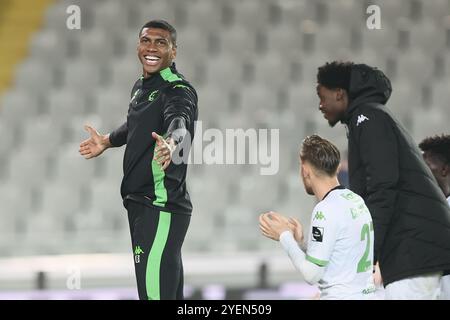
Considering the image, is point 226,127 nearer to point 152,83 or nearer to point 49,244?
point 49,244

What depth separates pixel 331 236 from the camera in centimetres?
243

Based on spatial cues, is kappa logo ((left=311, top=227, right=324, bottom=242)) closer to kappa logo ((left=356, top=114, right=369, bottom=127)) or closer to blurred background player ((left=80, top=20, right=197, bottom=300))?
kappa logo ((left=356, top=114, right=369, bottom=127))

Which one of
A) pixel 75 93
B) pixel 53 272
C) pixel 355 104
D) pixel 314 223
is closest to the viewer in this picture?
pixel 314 223

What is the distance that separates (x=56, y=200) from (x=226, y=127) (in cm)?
123

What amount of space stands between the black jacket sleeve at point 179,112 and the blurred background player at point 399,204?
1.73 ft

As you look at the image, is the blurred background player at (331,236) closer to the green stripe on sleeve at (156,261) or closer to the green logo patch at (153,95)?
the green stripe on sleeve at (156,261)

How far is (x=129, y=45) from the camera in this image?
6.16m

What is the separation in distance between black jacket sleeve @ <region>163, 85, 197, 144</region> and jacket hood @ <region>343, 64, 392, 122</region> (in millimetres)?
515

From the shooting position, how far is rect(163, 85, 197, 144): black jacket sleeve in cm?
267

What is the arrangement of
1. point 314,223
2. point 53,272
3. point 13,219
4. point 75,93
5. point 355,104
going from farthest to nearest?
point 75,93 → point 13,219 → point 53,272 → point 355,104 → point 314,223

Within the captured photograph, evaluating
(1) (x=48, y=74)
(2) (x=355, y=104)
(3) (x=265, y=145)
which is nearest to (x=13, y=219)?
(1) (x=48, y=74)

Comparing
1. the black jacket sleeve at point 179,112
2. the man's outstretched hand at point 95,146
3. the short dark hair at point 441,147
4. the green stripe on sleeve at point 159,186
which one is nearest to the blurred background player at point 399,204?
the short dark hair at point 441,147

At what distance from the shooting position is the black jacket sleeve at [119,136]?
10.2 feet

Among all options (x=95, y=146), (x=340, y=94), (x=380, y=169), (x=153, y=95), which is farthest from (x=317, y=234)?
(x=95, y=146)
